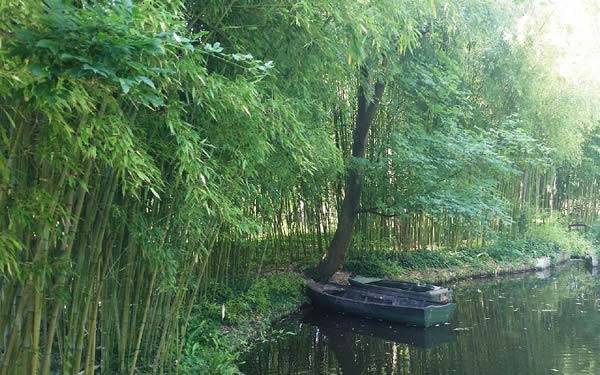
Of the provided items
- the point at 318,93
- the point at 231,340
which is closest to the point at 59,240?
the point at 318,93

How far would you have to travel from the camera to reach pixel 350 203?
8633 mm

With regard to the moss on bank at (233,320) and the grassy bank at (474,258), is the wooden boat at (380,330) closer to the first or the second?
the moss on bank at (233,320)

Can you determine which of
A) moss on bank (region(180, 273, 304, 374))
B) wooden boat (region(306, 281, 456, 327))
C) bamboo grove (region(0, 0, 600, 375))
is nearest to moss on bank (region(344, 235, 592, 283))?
wooden boat (region(306, 281, 456, 327))

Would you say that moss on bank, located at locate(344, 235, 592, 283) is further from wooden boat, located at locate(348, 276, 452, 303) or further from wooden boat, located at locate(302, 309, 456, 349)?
wooden boat, located at locate(302, 309, 456, 349)

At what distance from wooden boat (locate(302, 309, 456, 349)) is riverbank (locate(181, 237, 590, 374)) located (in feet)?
1.48

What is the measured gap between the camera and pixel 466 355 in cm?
587

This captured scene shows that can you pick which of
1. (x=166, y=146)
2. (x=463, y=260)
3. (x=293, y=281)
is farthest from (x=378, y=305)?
(x=166, y=146)

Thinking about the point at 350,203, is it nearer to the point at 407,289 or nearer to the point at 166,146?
the point at 407,289

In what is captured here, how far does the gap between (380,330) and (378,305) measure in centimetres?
36

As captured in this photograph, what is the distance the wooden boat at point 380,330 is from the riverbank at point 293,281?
45 cm

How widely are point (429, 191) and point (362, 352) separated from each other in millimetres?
2491

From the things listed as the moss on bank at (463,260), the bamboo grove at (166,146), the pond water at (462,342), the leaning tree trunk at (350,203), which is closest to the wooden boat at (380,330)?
the pond water at (462,342)

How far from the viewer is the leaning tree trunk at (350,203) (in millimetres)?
8430

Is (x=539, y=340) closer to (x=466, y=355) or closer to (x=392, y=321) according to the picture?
(x=466, y=355)
